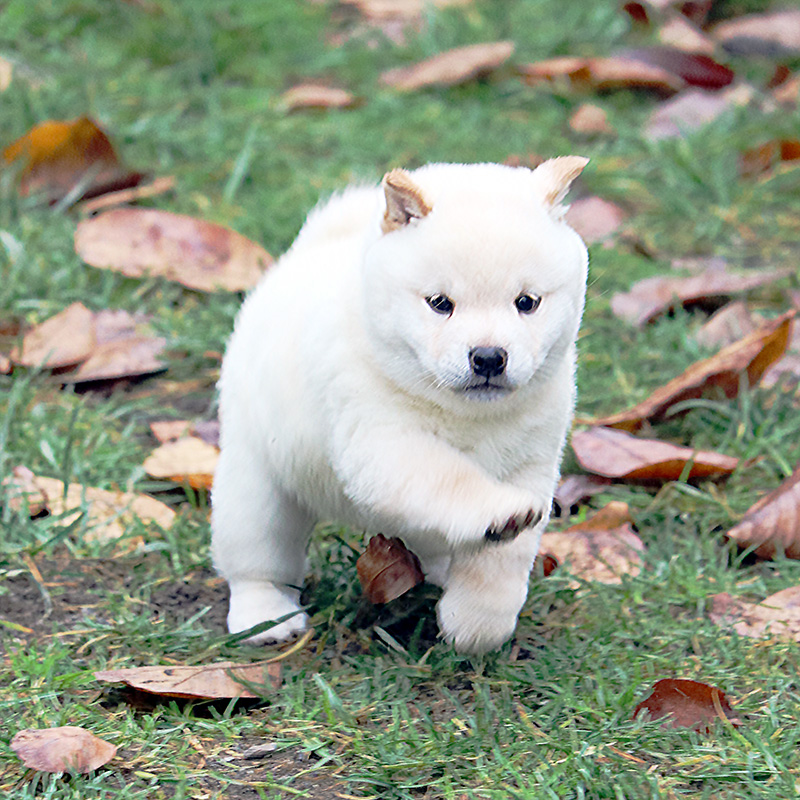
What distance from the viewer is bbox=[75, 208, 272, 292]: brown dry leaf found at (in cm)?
425

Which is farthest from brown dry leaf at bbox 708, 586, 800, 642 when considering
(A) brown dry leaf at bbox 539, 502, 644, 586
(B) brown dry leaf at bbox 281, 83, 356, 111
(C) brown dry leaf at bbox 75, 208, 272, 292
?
(B) brown dry leaf at bbox 281, 83, 356, 111

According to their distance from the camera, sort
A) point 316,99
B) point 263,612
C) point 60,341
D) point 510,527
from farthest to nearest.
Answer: point 316,99 < point 60,341 < point 263,612 < point 510,527

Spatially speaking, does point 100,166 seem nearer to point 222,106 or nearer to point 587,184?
point 222,106

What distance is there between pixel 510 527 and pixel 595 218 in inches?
100

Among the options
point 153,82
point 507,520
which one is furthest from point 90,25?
point 507,520

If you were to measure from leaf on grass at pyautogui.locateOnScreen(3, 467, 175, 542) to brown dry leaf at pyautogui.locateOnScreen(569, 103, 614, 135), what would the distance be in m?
2.80

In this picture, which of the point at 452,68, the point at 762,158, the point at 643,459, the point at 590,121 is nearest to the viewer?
the point at 643,459

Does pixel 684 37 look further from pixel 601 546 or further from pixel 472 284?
pixel 472 284

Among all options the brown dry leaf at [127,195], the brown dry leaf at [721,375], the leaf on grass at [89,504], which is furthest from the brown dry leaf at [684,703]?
the brown dry leaf at [127,195]

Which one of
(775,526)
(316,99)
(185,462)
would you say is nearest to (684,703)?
(775,526)

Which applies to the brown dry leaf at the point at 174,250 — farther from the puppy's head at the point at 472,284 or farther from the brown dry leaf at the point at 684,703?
the brown dry leaf at the point at 684,703

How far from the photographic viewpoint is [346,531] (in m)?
3.22

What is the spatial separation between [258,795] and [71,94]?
12.2ft

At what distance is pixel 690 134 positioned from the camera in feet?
17.4
